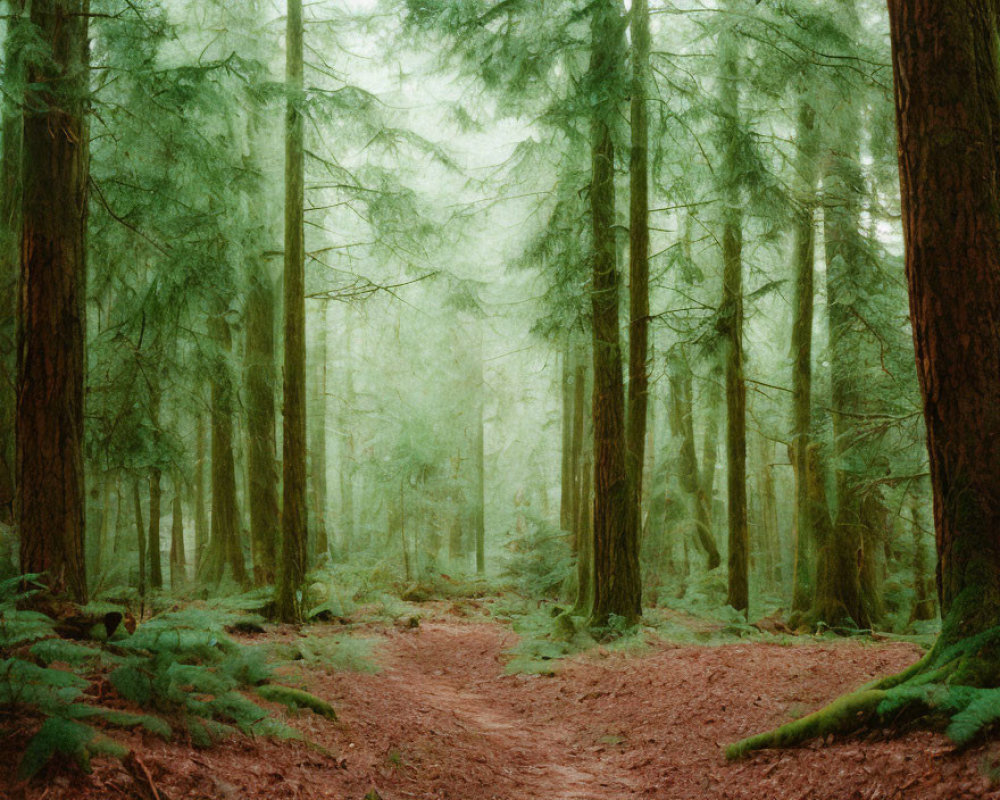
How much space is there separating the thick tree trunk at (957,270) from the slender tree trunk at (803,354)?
6.56 m

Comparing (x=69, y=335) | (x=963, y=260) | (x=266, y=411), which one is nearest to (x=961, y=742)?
(x=963, y=260)

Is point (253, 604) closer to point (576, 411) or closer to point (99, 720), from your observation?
point (99, 720)

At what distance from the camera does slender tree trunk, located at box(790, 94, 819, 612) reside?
10758 millimetres

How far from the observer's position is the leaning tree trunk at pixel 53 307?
208 inches

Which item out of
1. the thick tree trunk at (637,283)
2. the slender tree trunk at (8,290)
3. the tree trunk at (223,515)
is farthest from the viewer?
the tree trunk at (223,515)

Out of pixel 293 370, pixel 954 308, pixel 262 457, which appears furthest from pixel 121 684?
pixel 262 457

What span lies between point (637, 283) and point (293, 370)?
517 centimetres

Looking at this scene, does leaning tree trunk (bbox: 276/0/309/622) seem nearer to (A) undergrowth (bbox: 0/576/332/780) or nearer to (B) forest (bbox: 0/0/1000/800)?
(B) forest (bbox: 0/0/1000/800)

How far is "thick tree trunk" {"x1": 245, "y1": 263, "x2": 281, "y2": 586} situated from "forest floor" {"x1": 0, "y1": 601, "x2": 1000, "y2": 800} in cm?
312

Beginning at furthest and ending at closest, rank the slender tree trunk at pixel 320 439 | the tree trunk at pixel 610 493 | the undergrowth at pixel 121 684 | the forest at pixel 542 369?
the slender tree trunk at pixel 320 439
the tree trunk at pixel 610 493
the forest at pixel 542 369
the undergrowth at pixel 121 684

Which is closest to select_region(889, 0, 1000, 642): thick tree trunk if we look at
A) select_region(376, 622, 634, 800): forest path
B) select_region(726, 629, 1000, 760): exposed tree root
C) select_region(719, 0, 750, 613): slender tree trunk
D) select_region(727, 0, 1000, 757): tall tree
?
select_region(727, 0, 1000, 757): tall tree

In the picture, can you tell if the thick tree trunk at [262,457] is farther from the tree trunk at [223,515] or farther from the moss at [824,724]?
the moss at [824,724]

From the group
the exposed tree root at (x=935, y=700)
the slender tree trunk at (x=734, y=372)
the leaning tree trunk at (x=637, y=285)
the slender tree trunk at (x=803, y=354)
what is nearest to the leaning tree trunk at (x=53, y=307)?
the exposed tree root at (x=935, y=700)

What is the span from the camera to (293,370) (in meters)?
9.67
